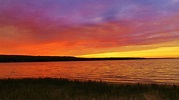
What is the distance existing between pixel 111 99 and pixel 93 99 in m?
1.21

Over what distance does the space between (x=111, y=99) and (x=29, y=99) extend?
16.7 feet

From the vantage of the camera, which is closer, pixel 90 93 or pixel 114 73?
pixel 90 93

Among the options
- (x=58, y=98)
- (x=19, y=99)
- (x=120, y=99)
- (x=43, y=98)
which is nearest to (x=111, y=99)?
(x=120, y=99)

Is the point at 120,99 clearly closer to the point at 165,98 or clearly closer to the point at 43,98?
the point at 165,98

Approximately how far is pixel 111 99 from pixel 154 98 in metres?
2.72

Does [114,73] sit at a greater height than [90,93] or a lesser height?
lesser

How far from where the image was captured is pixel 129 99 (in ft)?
48.3

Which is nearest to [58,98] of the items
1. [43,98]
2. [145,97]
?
[43,98]

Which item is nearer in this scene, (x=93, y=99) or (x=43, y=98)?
(x=93, y=99)

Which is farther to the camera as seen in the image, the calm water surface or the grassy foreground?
the calm water surface

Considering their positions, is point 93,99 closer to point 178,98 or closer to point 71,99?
point 71,99

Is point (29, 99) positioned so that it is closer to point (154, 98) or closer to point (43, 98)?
point (43, 98)

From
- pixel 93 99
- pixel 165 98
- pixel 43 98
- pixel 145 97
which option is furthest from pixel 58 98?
pixel 165 98

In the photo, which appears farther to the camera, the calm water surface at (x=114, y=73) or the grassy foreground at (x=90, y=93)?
the calm water surface at (x=114, y=73)
